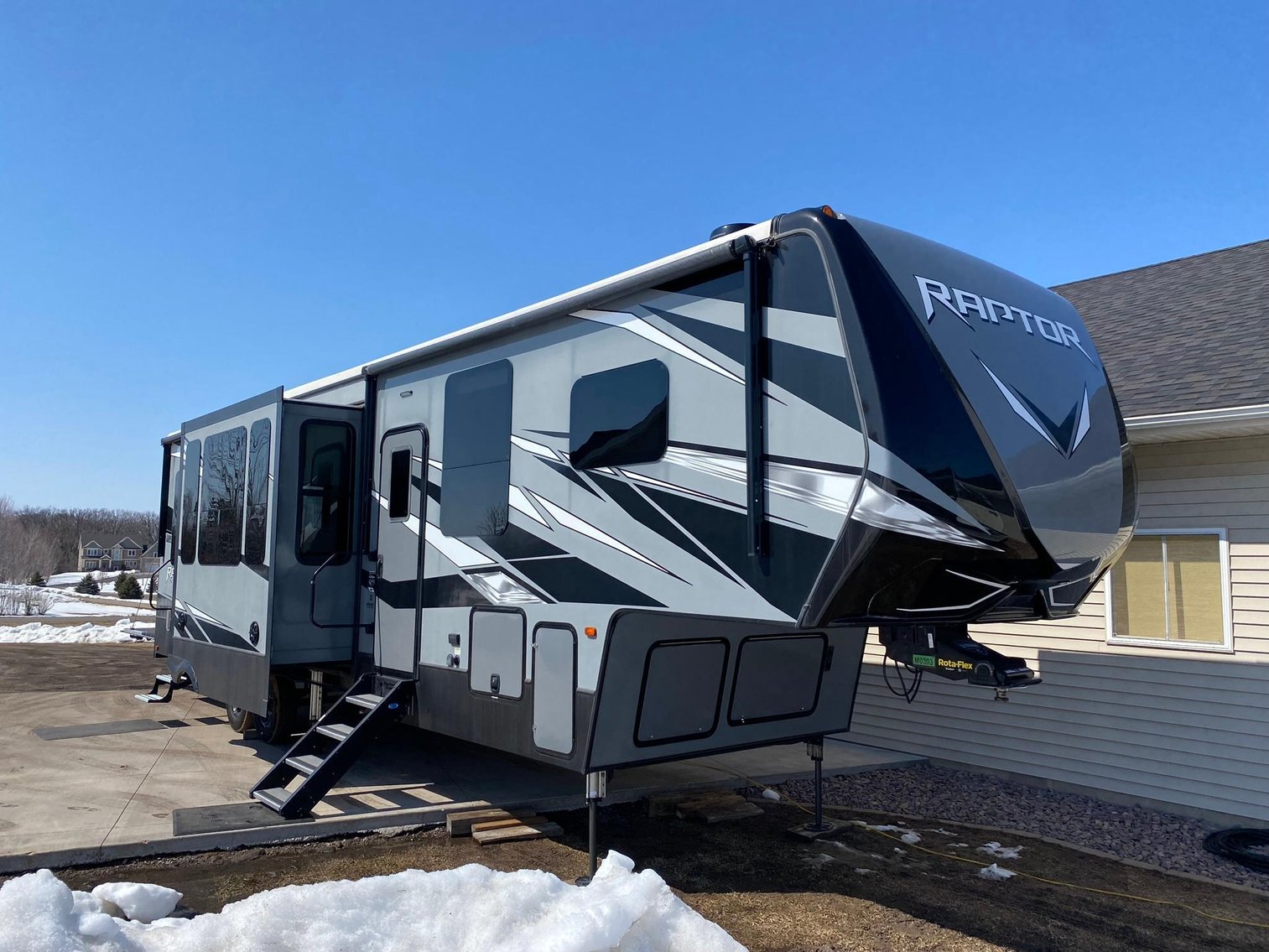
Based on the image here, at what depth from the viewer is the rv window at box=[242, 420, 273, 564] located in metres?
7.45

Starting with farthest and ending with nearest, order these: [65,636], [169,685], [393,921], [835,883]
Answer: [65,636] → [169,685] → [835,883] → [393,921]

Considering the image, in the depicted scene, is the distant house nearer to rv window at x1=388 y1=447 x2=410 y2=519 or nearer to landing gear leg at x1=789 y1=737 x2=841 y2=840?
rv window at x1=388 y1=447 x2=410 y2=519

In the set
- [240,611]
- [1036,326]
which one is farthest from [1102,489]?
[240,611]

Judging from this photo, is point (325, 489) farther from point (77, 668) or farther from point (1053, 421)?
point (77, 668)

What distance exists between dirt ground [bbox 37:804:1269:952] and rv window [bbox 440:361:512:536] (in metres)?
2.03

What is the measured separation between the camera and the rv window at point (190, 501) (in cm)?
888

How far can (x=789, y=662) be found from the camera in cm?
616

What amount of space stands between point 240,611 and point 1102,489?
6456 mm

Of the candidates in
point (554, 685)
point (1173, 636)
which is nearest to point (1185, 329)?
point (1173, 636)

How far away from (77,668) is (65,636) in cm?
709

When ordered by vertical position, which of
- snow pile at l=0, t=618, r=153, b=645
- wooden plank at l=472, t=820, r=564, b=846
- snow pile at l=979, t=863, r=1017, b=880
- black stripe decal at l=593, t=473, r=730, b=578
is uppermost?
black stripe decal at l=593, t=473, r=730, b=578

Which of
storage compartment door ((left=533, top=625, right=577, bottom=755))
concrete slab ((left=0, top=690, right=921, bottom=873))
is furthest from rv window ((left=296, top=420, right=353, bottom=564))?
storage compartment door ((left=533, top=625, right=577, bottom=755))

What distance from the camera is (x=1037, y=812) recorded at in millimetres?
7148

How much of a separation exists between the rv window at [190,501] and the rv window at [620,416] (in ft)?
17.4
